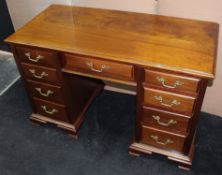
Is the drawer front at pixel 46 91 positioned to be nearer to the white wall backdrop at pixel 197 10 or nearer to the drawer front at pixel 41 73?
the drawer front at pixel 41 73

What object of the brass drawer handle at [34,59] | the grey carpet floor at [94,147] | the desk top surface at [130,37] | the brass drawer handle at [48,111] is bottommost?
the grey carpet floor at [94,147]

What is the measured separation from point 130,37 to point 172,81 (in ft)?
1.10

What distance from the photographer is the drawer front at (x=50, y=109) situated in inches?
67.3

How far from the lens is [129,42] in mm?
1347

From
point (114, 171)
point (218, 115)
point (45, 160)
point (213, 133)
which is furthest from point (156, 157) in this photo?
point (45, 160)

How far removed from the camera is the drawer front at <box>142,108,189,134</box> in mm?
1365

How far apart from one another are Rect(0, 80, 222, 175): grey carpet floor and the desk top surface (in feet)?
2.34

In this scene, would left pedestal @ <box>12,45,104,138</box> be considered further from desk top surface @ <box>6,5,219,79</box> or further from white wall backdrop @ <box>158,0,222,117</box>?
white wall backdrop @ <box>158,0,222,117</box>

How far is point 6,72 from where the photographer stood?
245 centimetres

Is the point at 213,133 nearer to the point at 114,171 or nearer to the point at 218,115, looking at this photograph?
the point at 218,115

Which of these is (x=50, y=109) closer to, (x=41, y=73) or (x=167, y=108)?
(x=41, y=73)

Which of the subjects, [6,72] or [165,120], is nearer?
[165,120]

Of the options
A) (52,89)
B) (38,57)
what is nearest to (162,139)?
(52,89)

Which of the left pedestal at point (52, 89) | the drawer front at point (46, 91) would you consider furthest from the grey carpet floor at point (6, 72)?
the drawer front at point (46, 91)
